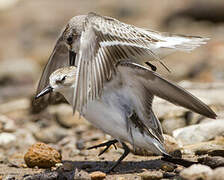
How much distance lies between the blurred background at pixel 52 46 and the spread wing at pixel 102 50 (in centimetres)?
173

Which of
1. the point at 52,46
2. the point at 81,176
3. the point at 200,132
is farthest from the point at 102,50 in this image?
the point at 52,46


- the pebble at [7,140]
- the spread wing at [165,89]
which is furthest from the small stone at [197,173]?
the pebble at [7,140]

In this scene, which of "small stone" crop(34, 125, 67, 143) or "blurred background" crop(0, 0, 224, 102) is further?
"blurred background" crop(0, 0, 224, 102)

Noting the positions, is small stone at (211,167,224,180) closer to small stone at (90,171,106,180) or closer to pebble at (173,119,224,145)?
small stone at (90,171,106,180)

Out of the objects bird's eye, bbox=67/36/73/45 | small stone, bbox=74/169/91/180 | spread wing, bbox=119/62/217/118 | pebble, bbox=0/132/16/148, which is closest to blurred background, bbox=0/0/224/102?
pebble, bbox=0/132/16/148

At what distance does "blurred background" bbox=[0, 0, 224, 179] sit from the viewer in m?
8.07

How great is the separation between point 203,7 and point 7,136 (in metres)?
13.9

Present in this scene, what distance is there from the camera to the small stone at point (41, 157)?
5.69 metres

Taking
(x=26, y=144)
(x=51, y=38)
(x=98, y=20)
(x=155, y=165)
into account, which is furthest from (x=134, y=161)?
(x=51, y=38)

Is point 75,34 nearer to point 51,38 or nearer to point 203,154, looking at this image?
point 203,154

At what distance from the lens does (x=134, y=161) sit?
5879 mm

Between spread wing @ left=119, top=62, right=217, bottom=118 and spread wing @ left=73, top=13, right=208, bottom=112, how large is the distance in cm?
15

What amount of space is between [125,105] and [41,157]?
3.45ft

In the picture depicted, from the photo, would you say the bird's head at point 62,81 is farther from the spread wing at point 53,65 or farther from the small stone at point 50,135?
the small stone at point 50,135
